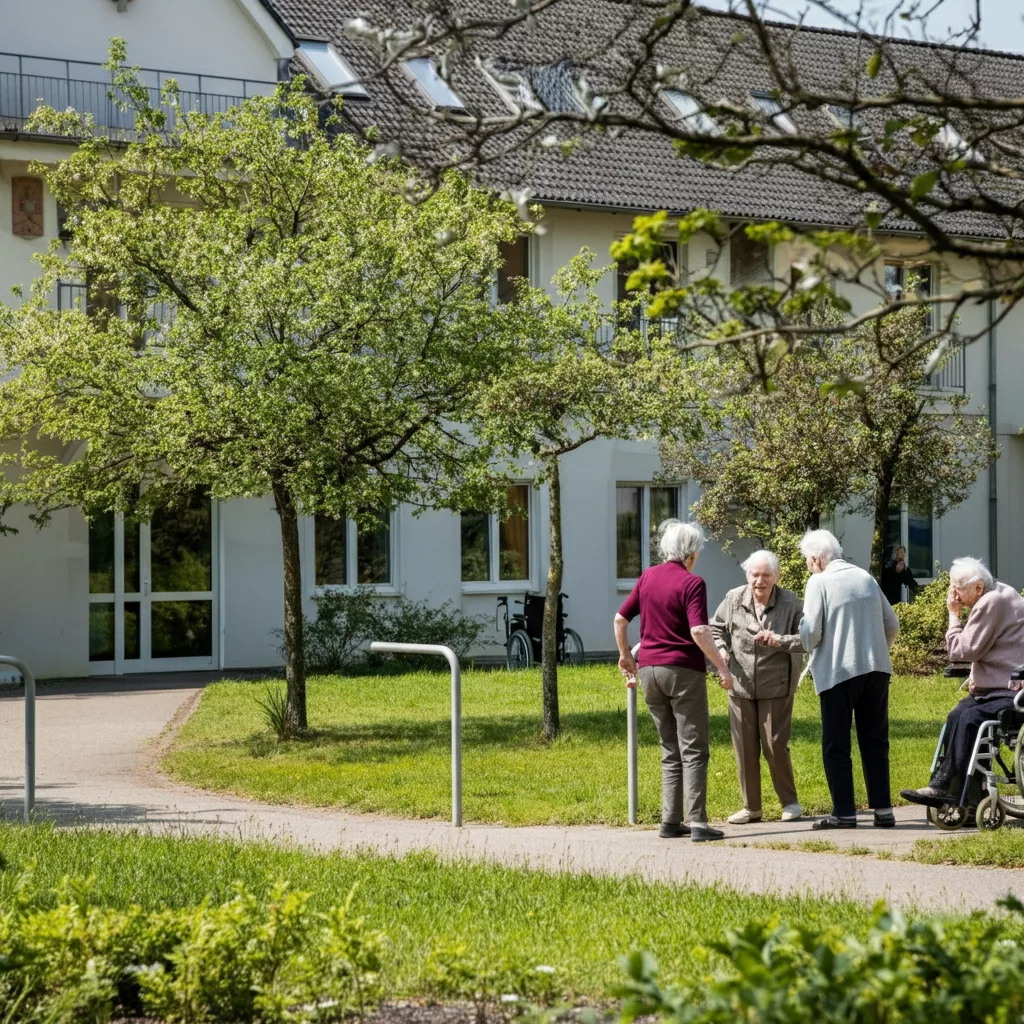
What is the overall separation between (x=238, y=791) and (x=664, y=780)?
12.6 feet

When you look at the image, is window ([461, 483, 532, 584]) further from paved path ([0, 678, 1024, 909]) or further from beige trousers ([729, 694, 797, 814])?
beige trousers ([729, 694, 797, 814])

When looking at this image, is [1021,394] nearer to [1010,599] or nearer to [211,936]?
[1010,599]

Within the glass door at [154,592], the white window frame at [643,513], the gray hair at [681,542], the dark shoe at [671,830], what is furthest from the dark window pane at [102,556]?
the dark shoe at [671,830]

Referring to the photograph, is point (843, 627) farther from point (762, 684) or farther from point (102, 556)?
point (102, 556)

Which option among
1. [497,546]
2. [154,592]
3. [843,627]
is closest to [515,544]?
[497,546]

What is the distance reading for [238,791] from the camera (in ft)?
39.1

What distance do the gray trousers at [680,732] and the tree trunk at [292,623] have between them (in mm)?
5924

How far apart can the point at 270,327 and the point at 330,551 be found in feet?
39.1

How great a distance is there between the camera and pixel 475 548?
2616 centimetres

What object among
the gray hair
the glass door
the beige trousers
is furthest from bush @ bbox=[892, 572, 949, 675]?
the gray hair

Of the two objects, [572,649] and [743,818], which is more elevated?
[743,818]

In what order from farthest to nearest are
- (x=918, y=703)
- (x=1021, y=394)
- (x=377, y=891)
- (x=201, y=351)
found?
1. (x=1021, y=394)
2. (x=918, y=703)
3. (x=201, y=351)
4. (x=377, y=891)

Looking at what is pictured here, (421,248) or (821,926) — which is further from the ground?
(421,248)

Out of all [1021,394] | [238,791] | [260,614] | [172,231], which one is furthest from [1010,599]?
[1021,394]
